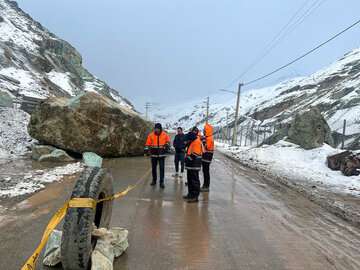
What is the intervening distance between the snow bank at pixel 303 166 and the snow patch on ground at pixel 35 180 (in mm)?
8100

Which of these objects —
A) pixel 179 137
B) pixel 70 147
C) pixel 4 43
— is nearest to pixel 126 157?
pixel 70 147

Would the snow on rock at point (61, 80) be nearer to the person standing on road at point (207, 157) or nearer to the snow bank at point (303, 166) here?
the snow bank at point (303, 166)

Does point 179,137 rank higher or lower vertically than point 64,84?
lower

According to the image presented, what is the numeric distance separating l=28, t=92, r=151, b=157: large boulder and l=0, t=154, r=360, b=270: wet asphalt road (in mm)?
7803

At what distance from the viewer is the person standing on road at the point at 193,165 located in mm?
A: 9047

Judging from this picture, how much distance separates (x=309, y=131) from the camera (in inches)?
889

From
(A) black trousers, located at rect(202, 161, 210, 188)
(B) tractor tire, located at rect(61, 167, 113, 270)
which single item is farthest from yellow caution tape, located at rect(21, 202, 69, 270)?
(A) black trousers, located at rect(202, 161, 210, 188)

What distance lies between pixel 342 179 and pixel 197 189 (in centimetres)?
765

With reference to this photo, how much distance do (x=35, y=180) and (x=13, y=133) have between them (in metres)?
11.1

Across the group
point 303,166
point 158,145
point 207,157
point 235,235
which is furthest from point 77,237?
point 303,166

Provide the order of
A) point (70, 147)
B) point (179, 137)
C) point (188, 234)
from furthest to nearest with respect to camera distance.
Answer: point (70, 147) → point (179, 137) → point (188, 234)

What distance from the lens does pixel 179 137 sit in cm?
1295

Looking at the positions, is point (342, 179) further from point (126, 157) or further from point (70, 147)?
point (70, 147)

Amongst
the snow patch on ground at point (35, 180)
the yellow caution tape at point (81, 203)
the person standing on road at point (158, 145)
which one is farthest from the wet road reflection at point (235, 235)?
the snow patch on ground at point (35, 180)
